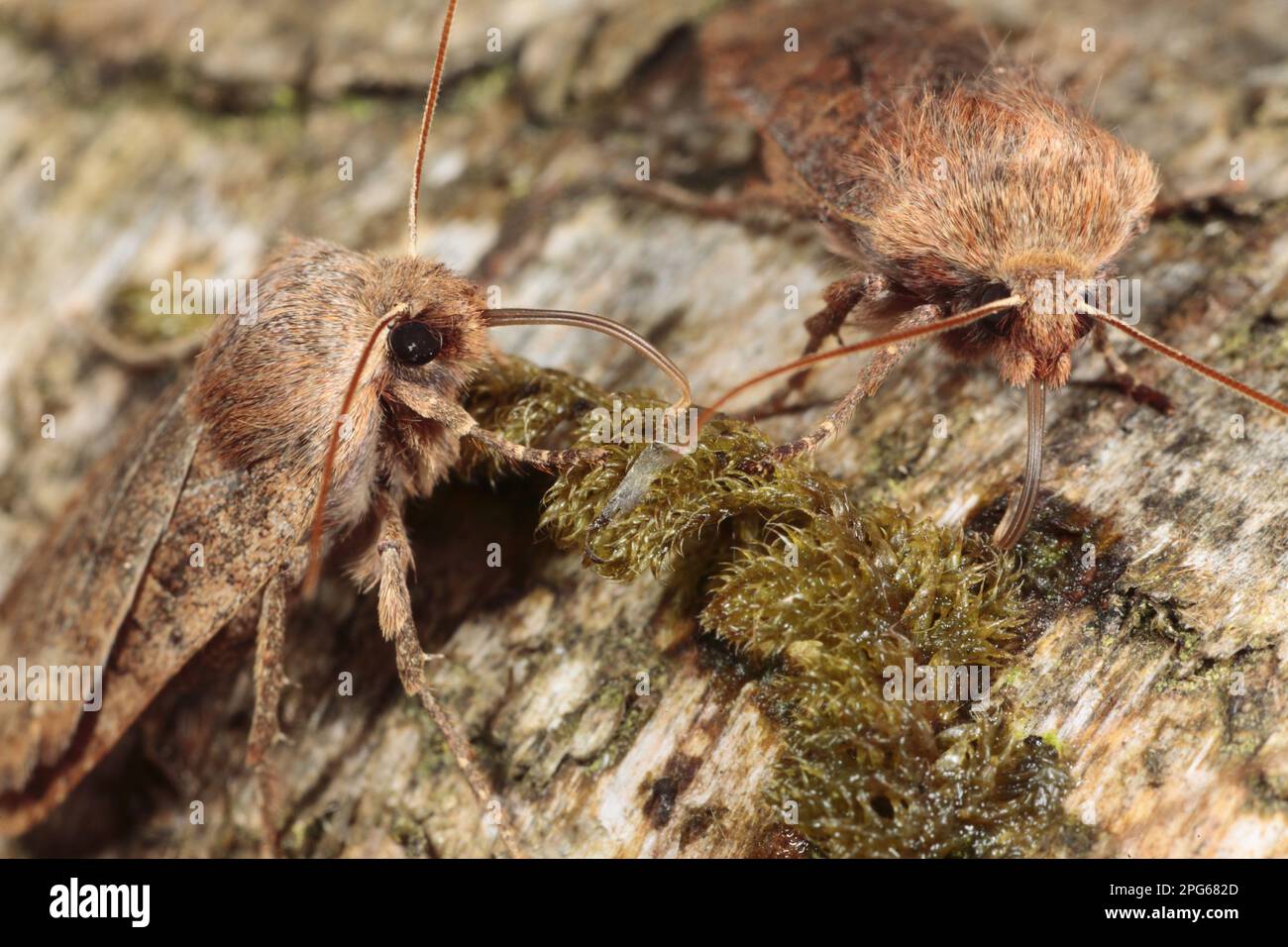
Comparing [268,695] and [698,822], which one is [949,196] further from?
[268,695]

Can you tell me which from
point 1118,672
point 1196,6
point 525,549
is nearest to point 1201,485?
point 1118,672

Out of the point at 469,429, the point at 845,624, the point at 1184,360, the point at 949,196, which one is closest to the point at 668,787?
the point at 845,624

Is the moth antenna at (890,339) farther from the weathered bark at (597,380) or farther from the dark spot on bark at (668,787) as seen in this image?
the dark spot on bark at (668,787)

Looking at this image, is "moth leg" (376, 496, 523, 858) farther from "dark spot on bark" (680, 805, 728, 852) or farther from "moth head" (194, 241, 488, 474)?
"dark spot on bark" (680, 805, 728, 852)

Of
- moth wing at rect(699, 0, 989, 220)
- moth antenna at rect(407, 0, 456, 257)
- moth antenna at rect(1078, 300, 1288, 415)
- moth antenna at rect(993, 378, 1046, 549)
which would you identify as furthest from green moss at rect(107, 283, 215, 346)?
moth antenna at rect(1078, 300, 1288, 415)

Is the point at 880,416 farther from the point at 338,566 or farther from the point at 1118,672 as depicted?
the point at 338,566

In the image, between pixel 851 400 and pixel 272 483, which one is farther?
pixel 272 483
